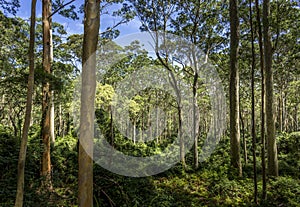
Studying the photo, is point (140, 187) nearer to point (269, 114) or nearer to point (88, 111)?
point (269, 114)

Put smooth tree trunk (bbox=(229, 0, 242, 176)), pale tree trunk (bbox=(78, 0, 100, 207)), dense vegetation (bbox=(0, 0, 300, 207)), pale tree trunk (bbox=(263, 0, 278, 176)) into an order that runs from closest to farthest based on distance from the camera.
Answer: pale tree trunk (bbox=(78, 0, 100, 207)) → dense vegetation (bbox=(0, 0, 300, 207)) → pale tree trunk (bbox=(263, 0, 278, 176)) → smooth tree trunk (bbox=(229, 0, 242, 176))

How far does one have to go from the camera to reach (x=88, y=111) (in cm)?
280

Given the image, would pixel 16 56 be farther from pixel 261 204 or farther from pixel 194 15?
pixel 261 204

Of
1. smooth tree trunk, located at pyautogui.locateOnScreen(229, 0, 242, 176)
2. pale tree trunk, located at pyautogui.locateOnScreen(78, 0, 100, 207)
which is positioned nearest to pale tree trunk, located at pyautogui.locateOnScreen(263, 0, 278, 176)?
smooth tree trunk, located at pyautogui.locateOnScreen(229, 0, 242, 176)

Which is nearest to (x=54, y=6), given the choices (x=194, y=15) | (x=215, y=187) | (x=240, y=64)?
(x=194, y=15)

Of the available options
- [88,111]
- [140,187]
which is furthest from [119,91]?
[88,111]

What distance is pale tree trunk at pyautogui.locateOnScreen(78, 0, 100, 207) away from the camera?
8.88 feet

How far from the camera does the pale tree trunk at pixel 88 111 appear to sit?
8.88ft

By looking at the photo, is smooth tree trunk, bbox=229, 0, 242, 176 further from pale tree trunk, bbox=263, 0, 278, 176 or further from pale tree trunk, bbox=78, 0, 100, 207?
pale tree trunk, bbox=78, 0, 100, 207

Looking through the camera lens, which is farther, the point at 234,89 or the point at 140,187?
the point at 234,89

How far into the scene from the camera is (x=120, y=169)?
8258 millimetres

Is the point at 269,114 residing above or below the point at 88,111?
above

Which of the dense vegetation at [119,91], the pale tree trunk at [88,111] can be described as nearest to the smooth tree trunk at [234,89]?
the dense vegetation at [119,91]

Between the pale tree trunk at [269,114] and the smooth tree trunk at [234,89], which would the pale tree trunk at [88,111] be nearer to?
the smooth tree trunk at [234,89]
